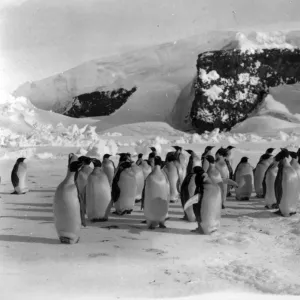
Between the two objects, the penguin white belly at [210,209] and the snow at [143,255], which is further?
the penguin white belly at [210,209]

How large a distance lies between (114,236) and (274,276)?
1.52m

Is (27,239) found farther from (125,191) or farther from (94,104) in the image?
(94,104)

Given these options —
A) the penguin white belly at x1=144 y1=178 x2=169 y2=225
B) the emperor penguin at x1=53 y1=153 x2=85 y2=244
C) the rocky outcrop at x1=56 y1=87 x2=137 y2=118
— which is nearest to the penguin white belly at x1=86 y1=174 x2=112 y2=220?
the penguin white belly at x1=144 y1=178 x2=169 y2=225

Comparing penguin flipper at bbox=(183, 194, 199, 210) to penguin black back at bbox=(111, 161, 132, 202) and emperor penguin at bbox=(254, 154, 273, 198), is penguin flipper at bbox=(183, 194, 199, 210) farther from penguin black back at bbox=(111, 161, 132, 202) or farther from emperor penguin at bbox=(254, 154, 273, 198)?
emperor penguin at bbox=(254, 154, 273, 198)

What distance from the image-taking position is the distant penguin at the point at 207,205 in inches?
172

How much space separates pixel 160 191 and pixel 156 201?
12 centimetres

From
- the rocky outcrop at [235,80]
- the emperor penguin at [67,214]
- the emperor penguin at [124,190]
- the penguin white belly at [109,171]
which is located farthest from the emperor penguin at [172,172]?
the rocky outcrop at [235,80]

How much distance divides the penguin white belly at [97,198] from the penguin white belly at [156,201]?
16.7 inches

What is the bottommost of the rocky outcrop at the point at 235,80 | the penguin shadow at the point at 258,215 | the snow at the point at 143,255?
the snow at the point at 143,255

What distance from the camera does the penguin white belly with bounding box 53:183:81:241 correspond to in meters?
3.93

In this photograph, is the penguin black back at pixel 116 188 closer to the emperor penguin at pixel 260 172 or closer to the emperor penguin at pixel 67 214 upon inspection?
the emperor penguin at pixel 67 214

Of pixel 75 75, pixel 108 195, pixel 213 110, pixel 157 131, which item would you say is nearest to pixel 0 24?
pixel 108 195

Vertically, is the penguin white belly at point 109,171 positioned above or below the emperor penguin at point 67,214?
above

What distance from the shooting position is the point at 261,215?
5238 mm
